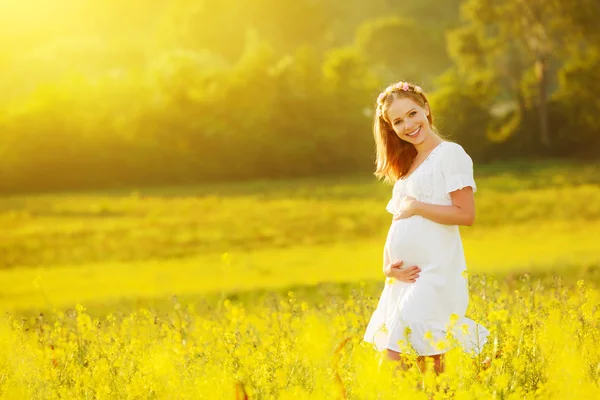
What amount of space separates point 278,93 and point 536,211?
725 inches

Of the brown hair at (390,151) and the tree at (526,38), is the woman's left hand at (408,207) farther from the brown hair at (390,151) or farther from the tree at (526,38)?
the tree at (526,38)

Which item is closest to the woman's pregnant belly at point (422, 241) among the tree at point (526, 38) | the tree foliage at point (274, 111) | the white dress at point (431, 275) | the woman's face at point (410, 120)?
the white dress at point (431, 275)

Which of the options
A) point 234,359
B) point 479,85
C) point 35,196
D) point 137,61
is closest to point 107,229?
point 35,196

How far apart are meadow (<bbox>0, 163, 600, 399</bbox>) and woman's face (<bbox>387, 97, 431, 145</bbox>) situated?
31.2 inches

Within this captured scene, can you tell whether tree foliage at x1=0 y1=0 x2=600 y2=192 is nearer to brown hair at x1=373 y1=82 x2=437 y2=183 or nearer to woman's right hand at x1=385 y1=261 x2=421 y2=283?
brown hair at x1=373 y1=82 x2=437 y2=183

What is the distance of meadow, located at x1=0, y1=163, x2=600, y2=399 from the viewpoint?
14.1 feet

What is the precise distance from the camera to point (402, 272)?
165 inches

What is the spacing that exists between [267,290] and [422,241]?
565cm

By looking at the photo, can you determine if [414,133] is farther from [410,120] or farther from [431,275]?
[431,275]

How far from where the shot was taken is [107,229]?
17.8 metres

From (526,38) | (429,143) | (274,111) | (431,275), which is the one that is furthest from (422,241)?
(526,38)

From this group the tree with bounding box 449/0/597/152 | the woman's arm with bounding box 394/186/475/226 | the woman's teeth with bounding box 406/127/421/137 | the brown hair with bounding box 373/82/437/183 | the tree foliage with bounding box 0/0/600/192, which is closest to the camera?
the woman's arm with bounding box 394/186/475/226

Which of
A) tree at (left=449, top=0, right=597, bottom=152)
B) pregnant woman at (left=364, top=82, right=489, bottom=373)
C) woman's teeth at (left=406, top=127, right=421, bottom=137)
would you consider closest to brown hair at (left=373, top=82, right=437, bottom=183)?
pregnant woman at (left=364, top=82, right=489, bottom=373)

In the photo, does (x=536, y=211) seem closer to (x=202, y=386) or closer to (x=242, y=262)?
(x=242, y=262)
